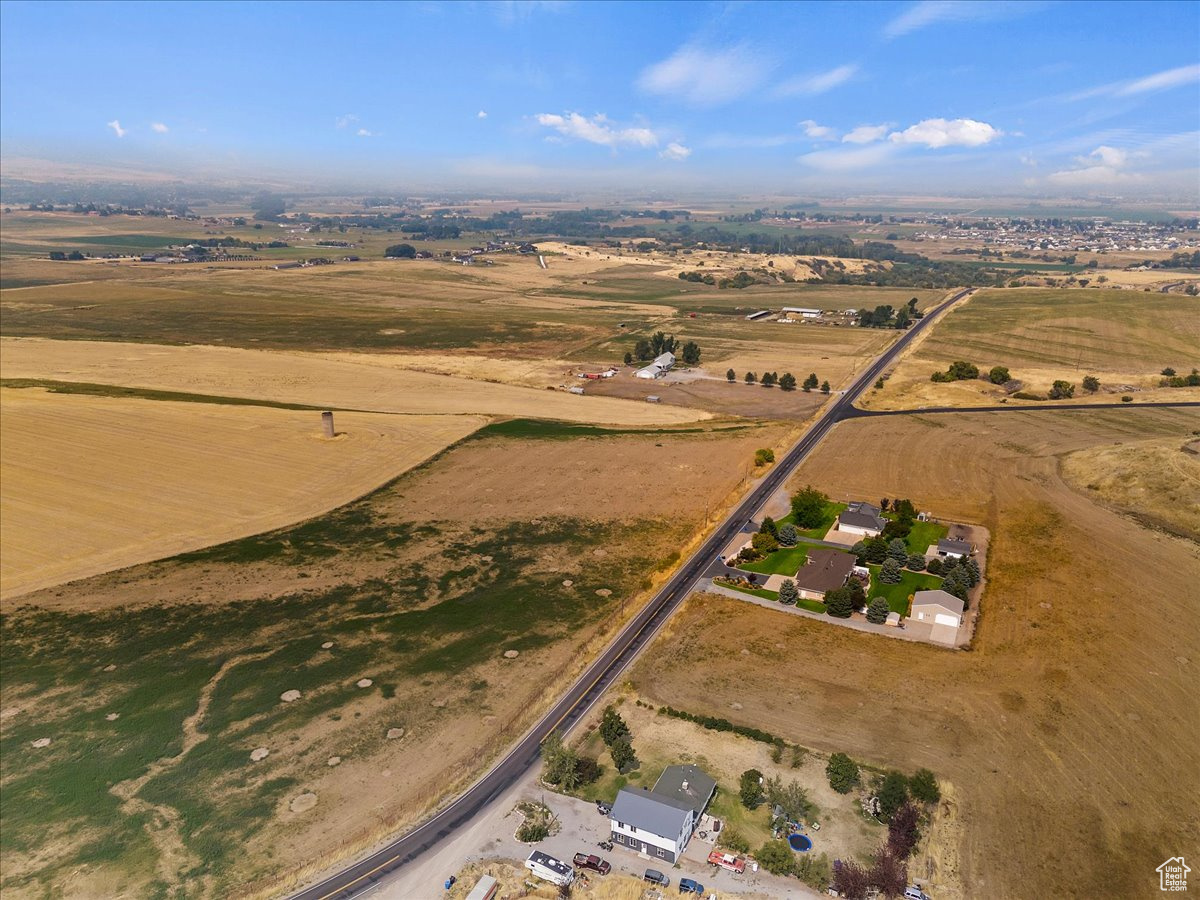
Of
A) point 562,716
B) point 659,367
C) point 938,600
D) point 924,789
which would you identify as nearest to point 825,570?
point 938,600

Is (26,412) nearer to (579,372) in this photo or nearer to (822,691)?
(579,372)

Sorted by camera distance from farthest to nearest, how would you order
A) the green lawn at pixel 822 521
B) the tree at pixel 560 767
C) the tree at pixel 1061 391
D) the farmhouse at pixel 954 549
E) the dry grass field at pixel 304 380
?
the tree at pixel 1061 391
the dry grass field at pixel 304 380
the green lawn at pixel 822 521
the farmhouse at pixel 954 549
the tree at pixel 560 767

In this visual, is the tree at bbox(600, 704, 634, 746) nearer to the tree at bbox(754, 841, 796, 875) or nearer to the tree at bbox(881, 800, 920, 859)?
the tree at bbox(754, 841, 796, 875)

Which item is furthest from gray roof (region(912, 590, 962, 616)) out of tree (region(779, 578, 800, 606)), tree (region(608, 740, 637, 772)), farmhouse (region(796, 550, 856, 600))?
tree (region(608, 740, 637, 772))

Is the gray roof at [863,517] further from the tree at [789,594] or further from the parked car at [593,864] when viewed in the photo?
the parked car at [593,864]

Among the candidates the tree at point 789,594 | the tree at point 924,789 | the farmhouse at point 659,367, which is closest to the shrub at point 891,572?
the tree at point 789,594

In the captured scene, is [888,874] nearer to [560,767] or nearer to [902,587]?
[560,767]

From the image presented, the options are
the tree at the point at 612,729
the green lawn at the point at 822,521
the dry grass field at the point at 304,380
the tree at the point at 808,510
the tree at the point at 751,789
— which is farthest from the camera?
the dry grass field at the point at 304,380
